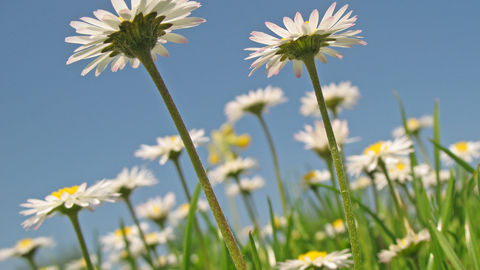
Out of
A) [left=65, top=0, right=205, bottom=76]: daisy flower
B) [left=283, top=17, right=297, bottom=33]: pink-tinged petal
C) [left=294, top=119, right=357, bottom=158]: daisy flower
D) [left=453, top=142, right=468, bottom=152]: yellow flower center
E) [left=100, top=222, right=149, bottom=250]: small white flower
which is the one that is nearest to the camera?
[left=65, top=0, right=205, bottom=76]: daisy flower

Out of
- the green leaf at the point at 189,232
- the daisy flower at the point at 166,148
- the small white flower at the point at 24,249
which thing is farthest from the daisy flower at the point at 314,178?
the small white flower at the point at 24,249

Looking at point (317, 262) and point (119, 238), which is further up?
point (119, 238)

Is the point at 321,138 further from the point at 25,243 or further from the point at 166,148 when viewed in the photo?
the point at 25,243

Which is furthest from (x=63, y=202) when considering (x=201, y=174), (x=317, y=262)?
(x=317, y=262)

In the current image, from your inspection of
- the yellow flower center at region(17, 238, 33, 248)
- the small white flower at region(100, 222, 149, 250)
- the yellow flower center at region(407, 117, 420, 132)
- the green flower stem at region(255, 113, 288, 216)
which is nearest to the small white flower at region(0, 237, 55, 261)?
the yellow flower center at region(17, 238, 33, 248)

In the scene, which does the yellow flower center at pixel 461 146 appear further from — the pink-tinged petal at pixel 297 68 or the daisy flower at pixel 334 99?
the pink-tinged petal at pixel 297 68

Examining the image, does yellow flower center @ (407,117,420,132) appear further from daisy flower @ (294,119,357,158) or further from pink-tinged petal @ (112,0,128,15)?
pink-tinged petal @ (112,0,128,15)
